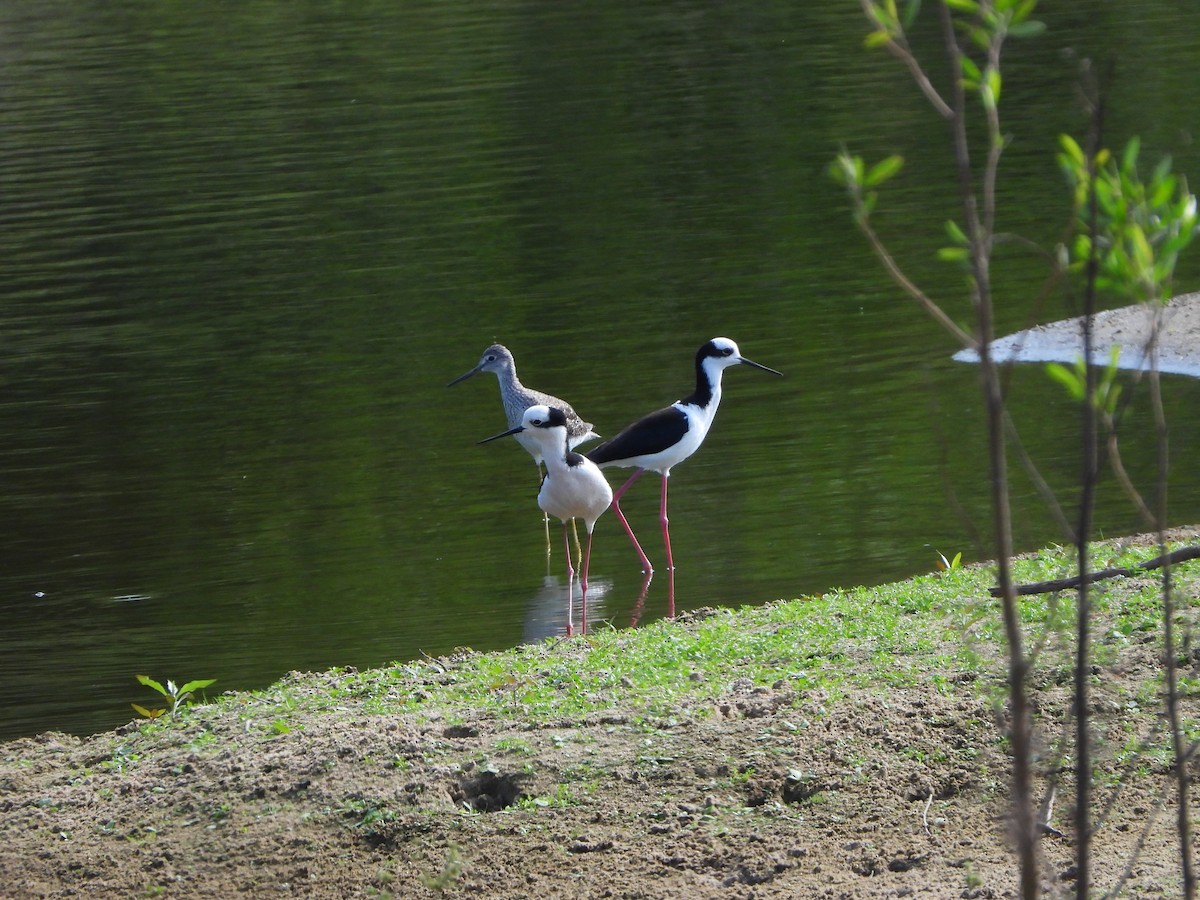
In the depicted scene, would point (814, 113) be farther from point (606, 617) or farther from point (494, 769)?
point (494, 769)

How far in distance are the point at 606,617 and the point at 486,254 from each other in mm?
10904

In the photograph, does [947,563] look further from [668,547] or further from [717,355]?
[717,355]

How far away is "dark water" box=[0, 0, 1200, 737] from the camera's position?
32.0 feet

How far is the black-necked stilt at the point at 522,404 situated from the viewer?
1069 cm

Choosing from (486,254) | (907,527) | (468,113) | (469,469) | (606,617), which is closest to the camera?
(606,617)

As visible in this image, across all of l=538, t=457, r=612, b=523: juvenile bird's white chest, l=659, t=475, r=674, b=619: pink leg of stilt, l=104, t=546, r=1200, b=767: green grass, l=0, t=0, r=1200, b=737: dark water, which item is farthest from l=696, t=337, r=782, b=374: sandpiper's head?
l=104, t=546, r=1200, b=767: green grass

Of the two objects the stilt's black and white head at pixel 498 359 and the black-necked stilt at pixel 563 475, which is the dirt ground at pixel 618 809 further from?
the stilt's black and white head at pixel 498 359

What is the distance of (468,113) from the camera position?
27.9 meters

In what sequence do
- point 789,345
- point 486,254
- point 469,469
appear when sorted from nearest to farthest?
point 469,469
point 789,345
point 486,254

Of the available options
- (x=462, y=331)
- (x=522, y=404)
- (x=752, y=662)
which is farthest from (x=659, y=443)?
(x=462, y=331)

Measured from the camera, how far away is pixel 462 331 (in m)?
16.3

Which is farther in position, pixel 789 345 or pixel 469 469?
pixel 789 345

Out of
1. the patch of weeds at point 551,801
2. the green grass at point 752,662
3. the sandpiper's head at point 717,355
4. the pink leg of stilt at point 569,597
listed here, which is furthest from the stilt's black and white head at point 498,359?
the patch of weeds at point 551,801

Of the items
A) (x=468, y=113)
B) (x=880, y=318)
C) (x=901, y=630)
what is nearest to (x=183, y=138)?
(x=468, y=113)
